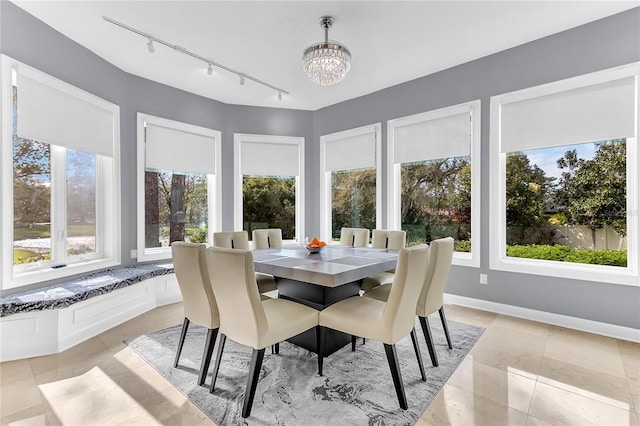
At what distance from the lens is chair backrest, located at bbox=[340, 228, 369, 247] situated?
11.7 ft

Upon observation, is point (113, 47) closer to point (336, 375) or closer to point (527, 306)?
point (336, 375)

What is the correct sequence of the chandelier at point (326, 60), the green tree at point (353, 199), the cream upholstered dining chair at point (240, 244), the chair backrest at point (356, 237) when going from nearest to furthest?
1. the chandelier at point (326, 60)
2. the cream upholstered dining chair at point (240, 244)
3. the chair backrest at point (356, 237)
4. the green tree at point (353, 199)

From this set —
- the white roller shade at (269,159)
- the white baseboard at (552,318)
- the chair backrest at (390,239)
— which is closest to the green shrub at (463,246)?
the white baseboard at (552,318)

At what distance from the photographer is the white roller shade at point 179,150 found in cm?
403

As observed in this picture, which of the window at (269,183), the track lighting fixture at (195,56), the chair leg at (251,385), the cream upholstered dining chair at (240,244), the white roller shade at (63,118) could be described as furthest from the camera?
the window at (269,183)

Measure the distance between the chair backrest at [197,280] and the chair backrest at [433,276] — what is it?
1.52 metres

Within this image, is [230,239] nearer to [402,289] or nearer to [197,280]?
[197,280]

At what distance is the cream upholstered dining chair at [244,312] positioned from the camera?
173 cm

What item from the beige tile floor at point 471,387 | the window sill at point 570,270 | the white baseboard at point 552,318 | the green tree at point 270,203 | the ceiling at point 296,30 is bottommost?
the beige tile floor at point 471,387

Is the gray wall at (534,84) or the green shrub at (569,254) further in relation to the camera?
the green shrub at (569,254)

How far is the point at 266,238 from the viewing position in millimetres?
3697

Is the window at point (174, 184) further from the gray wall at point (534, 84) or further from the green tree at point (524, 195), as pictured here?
the green tree at point (524, 195)

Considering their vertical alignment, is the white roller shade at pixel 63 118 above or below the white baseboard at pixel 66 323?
above

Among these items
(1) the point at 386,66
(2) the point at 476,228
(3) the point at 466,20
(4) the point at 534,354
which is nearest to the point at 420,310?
(4) the point at 534,354
